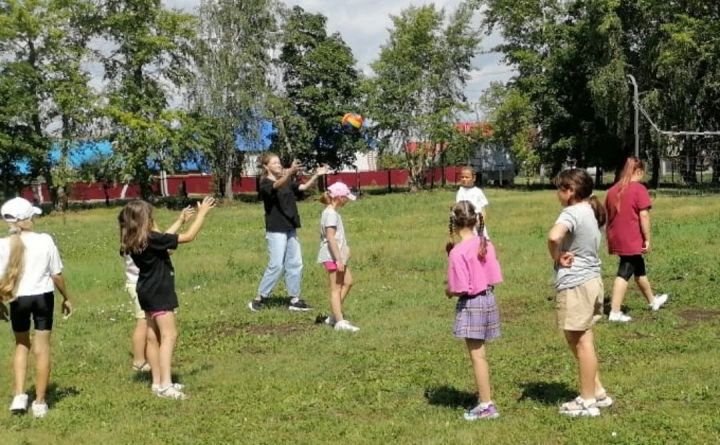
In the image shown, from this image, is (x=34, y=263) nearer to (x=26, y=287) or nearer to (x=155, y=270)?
(x=26, y=287)

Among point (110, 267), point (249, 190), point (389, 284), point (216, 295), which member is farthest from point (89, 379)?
point (249, 190)

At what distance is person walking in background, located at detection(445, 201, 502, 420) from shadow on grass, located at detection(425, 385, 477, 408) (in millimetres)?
415

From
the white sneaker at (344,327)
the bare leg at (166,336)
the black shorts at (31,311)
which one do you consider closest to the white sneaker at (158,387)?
the bare leg at (166,336)

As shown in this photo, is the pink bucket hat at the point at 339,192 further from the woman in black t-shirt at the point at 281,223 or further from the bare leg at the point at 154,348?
the bare leg at the point at 154,348

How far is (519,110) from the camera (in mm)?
52750

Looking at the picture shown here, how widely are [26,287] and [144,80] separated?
42315 mm

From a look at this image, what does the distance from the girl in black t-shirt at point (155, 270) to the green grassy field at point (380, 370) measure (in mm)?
408

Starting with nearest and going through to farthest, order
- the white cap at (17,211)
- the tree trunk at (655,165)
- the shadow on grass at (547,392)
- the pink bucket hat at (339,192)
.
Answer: the shadow on grass at (547,392) → the white cap at (17,211) → the pink bucket hat at (339,192) → the tree trunk at (655,165)

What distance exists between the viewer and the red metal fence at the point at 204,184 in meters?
54.7

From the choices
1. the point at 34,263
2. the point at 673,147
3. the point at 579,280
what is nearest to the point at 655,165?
the point at 673,147

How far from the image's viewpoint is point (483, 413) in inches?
234

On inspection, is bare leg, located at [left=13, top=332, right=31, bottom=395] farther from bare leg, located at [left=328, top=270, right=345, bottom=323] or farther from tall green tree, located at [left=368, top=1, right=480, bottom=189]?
tall green tree, located at [left=368, top=1, right=480, bottom=189]

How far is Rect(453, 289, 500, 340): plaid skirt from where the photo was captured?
19.2 ft

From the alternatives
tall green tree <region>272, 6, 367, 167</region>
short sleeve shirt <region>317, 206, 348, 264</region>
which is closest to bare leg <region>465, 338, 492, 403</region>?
short sleeve shirt <region>317, 206, 348, 264</region>
